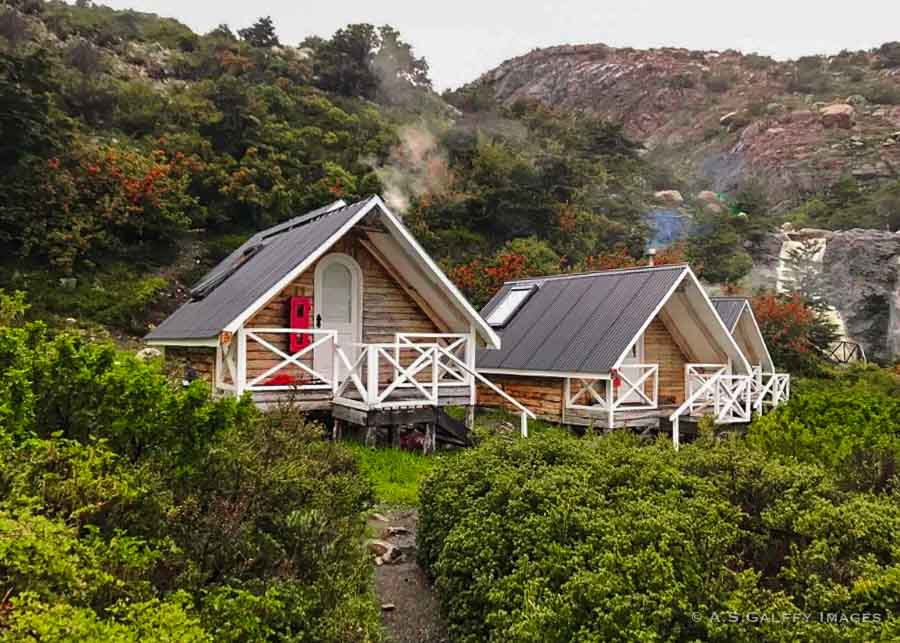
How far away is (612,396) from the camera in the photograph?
12.8 metres

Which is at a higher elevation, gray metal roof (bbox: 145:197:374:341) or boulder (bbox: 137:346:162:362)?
gray metal roof (bbox: 145:197:374:341)

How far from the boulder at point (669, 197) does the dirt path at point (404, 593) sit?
38.2 metres

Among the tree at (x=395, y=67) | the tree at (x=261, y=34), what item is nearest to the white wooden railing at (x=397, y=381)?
the tree at (x=395, y=67)

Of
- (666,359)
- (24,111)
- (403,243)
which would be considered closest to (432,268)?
(403,243)

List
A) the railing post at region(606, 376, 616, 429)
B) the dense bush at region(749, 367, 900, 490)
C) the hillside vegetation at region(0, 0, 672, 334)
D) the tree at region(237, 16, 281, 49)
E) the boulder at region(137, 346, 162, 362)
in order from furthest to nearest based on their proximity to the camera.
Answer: the tree at region(237, 16, 281, 49) < the hillside vegetation at region(0, 0, 672, 334) < the boulder at region(137, 346, 162, 362) < the railing post at region(606, 376, 616, 429) < the dense bush at region(749, 367, 900, 490)

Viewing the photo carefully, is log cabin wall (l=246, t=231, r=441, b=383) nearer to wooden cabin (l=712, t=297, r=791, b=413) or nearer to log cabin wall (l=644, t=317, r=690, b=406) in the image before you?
log cabin wall (l=644, t=317, r=690, b=406)

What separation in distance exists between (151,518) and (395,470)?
6082 mm

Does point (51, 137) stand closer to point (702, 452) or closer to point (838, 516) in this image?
point (702, 452)

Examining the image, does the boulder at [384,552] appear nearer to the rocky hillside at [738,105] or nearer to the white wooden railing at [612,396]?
the white wooden railing at [612,396]

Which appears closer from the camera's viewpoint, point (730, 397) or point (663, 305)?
point (663, 305)

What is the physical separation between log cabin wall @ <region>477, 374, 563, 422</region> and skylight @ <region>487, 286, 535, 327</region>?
1.56 m

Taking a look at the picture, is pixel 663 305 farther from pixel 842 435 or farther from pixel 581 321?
pixel 842 435

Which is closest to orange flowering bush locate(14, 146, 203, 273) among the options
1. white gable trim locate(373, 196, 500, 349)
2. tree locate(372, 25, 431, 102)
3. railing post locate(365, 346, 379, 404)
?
white gable trim locate(373, 196, 500, 349)

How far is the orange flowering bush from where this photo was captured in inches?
695
